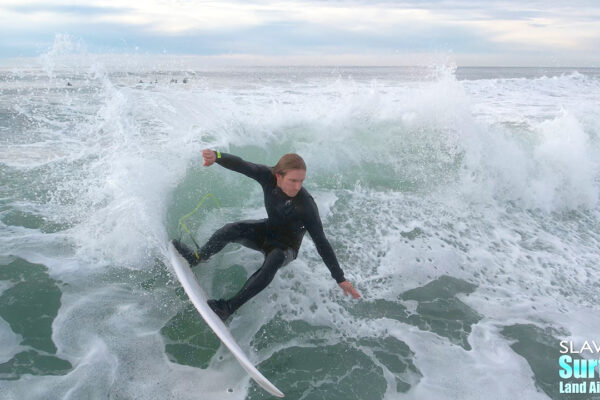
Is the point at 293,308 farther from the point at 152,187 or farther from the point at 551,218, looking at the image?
the point at 551,218

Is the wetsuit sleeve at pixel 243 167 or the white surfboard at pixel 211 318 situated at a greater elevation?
the wetsuit sleeve at pixel 243 167

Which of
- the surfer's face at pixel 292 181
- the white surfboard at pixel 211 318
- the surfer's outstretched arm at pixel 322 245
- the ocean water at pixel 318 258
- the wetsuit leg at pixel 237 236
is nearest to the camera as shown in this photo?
the white surfboard at pixel 211 318

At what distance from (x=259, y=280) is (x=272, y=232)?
58 cm

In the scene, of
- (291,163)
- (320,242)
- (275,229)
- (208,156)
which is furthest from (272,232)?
(208,156)

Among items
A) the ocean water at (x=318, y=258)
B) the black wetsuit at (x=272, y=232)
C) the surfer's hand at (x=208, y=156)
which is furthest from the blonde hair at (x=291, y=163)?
the ocean water at (x=318, y=258)

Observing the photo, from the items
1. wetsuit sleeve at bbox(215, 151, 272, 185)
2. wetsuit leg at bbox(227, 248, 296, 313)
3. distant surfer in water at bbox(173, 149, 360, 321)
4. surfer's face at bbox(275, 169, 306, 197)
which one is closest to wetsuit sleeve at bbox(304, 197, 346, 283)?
distant surfer in water at bbox(173, 149, 360, 321)

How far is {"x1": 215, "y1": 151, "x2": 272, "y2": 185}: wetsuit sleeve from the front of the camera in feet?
12.2

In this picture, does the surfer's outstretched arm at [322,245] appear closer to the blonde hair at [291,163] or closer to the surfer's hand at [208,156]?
the blonde hair at [291,163]

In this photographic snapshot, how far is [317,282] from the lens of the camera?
438 cm

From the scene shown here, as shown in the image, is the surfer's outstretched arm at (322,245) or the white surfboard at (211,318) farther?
the surfer's outstretched arm at (322,245)

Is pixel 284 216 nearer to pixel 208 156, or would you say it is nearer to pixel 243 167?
pixel 243 167

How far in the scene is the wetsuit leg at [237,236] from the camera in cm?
392

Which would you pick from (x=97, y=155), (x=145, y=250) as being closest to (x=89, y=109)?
(x=97, y=155)

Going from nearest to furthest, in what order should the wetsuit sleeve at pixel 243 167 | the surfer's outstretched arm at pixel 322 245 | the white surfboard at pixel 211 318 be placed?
1. the white surfboard at pixel 211 318
2. the surfer's outstretched arm at pixel 322 245
3. the wetsuit sleeve at pixel 243 167
